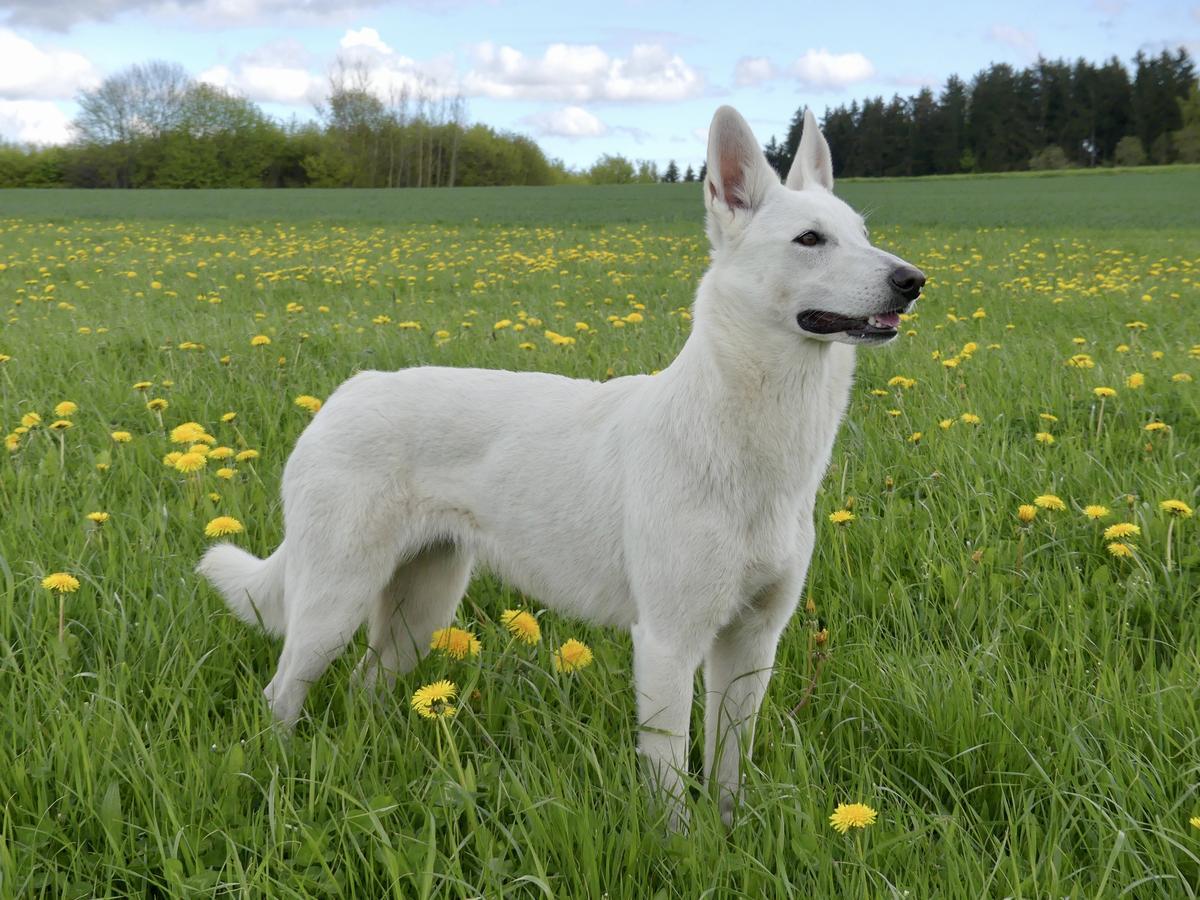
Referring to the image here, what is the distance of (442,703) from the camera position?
2139 mm

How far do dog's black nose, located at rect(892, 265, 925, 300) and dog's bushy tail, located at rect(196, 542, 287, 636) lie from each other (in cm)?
189

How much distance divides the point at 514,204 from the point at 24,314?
26.1 metres

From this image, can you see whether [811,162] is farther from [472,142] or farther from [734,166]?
[472,142]

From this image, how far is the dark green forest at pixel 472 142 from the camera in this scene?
70000 mm

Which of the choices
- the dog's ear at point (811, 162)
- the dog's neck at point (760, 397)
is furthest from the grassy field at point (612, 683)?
the dog's ear at point (811, 162)

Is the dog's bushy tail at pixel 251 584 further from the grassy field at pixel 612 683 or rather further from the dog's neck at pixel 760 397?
the dog's neck at pixel 760 397

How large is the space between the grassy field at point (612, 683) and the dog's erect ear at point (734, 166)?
1.32 meters

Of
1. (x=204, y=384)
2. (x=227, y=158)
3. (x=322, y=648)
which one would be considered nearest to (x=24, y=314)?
(x=204, y=384)

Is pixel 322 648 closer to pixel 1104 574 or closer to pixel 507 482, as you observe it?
pixel 507 482

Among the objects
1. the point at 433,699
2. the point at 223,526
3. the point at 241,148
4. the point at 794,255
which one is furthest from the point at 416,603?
the point at 241,148

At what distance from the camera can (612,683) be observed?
2645mm

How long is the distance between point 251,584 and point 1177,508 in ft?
9.78

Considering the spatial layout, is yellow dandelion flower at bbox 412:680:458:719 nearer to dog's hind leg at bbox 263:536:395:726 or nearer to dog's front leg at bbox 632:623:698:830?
dog's front leg at bbox 632:623:698:830

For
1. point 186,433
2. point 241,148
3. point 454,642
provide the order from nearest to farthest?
point 454,642 < point 186,433 < point 241,148
